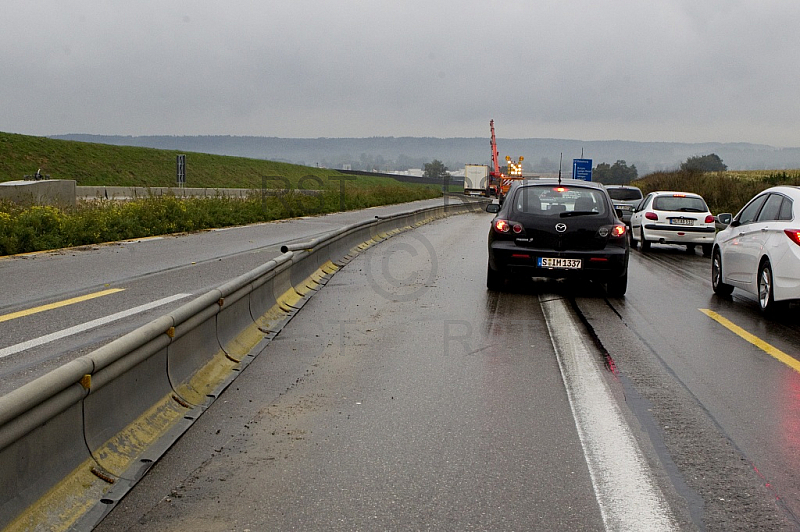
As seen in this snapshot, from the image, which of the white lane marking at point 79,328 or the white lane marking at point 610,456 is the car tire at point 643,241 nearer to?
the white lane marking at point 79,328

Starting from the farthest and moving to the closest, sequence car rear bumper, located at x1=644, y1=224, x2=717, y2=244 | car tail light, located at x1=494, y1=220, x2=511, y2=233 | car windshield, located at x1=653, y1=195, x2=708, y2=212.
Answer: car windshield, located at x1=653, y1=195, x2=708, y2=212 < car rear bumper, located at x1=644, y1=224, x2=717, y2=244 < car tail light, located at x1=494, y1=220, x2=511, y2=233

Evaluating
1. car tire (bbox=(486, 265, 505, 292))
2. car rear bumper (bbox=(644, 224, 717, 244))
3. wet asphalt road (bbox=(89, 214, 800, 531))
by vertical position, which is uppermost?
car rear bumper (bbox=(644, 224, 717, 244))

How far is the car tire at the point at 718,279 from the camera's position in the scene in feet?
41.3

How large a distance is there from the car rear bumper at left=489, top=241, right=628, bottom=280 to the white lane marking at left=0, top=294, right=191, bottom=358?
438cm

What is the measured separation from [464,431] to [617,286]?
7401 millimetres

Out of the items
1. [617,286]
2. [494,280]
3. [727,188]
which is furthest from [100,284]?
[727,188]

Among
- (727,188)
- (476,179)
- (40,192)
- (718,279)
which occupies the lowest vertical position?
(718,279)

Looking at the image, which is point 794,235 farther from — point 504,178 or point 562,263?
point 504,178

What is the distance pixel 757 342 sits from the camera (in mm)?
8844

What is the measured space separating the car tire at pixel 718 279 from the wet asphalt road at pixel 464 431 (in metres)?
2.36

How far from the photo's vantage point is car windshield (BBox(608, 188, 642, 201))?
31.0 m

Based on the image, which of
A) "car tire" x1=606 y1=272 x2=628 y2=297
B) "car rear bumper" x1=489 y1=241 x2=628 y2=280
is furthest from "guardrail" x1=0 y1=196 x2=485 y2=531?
"car tire" x1=606 y1=272 x2=628 y2=297

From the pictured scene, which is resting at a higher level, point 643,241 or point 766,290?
point 766,290

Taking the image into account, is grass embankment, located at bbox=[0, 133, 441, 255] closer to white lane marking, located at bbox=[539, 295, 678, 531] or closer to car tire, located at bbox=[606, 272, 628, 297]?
car tire, located at bbox=[606, 272, 628, 297]
